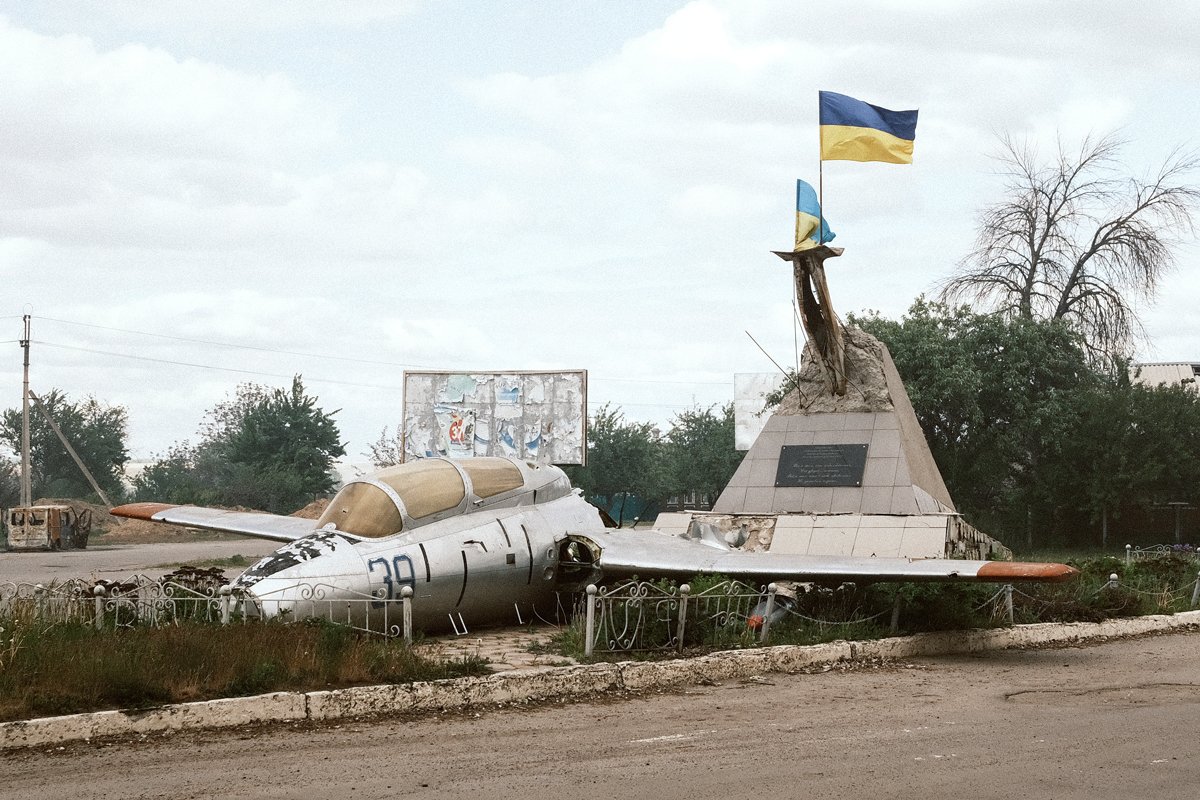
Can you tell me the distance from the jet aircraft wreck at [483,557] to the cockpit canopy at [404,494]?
0.04 ft

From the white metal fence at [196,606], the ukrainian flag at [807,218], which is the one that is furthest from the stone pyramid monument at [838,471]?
the white metal fence at [196,606]

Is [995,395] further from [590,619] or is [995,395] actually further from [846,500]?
[590,619]

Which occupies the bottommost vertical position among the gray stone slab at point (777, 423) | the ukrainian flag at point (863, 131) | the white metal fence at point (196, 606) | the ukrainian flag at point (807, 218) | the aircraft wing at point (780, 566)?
the white metal fence at point (196, 606)

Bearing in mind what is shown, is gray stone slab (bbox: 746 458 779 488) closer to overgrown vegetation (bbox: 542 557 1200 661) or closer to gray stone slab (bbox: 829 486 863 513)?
gray stone slab (bbox: 829 486 863 513)

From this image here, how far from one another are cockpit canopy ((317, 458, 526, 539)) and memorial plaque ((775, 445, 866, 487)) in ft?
29.6

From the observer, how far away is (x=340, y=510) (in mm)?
12047

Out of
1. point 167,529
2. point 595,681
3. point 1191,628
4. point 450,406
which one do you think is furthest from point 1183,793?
point 167,529

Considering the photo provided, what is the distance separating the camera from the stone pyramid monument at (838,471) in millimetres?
19406

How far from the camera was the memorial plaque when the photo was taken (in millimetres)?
20864

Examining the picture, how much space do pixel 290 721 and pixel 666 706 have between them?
2.91 m

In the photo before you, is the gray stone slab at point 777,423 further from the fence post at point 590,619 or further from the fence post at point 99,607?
the fence post at point 99,607

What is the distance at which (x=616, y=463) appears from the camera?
73188 millimetres

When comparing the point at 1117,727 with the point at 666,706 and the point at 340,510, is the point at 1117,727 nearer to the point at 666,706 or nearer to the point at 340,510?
the point at 666,706

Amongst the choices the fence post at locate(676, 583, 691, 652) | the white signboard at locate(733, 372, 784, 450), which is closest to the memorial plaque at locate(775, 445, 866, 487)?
the fence post at locate(676, 583, 691, 652)
